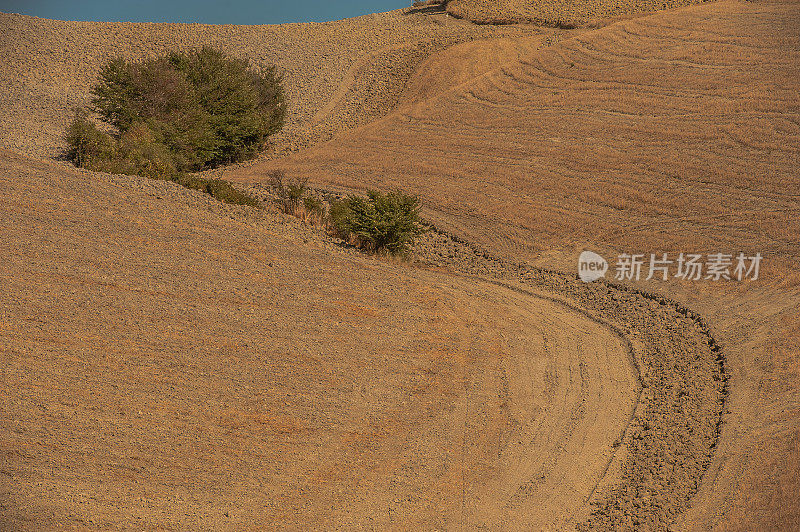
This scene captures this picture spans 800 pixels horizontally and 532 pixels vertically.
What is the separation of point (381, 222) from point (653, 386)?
932cm

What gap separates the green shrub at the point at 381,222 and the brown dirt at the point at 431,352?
0.84 m

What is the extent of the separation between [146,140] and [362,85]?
825 inches

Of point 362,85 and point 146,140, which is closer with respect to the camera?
point 146,140

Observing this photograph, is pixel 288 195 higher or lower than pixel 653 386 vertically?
higher

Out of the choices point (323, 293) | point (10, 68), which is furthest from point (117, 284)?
point (10, 68)

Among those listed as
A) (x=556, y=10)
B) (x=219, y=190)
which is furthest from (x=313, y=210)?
(x=556, y=10)

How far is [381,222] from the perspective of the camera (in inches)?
858

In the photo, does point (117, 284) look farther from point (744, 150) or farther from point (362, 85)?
point (362, 85)

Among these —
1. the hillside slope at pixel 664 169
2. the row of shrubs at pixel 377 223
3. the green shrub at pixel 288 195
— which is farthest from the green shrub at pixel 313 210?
the hillside slope at pixel 664 169

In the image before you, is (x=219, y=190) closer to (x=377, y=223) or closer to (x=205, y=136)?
(x=377, y=223)

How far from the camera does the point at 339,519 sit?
1191 centimetres

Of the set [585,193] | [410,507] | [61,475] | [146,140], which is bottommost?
[410,507]

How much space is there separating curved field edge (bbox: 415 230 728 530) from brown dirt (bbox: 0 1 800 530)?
6 centimetres
